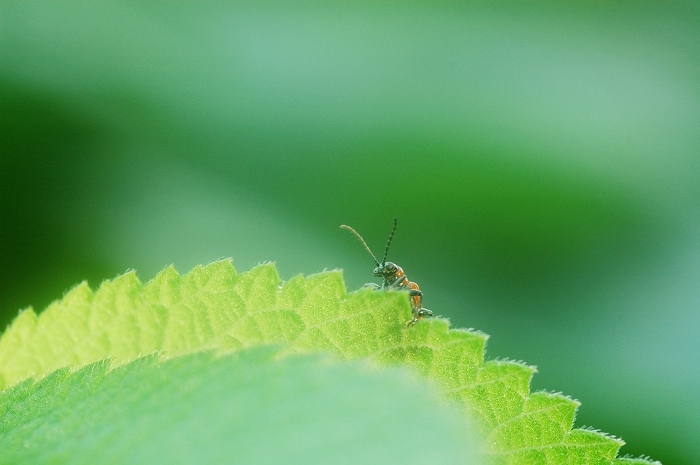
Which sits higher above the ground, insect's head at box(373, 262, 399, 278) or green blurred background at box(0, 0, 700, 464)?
green blurred background at box(0, 0, 700, 464)

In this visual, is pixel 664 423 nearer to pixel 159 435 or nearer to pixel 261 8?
pixel 159 435

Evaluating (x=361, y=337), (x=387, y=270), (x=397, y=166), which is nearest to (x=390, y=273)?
(x=387, y=270)

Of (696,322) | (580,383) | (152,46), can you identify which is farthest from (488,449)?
(152,46)

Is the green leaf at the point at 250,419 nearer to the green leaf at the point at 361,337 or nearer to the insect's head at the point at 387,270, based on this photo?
the green leaf at the point at 361,337

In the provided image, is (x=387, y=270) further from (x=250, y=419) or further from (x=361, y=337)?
(x=250, y=419)

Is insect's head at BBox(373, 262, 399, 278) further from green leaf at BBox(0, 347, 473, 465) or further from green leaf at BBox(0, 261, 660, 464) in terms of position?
green leaf at BBox(0, 347, 473, 465)

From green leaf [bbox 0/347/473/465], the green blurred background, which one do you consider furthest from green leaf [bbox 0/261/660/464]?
the green blurred background

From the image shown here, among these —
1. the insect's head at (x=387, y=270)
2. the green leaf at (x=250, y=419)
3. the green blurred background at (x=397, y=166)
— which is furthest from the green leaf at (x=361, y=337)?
the green blurred background at (x=397, y=166)
